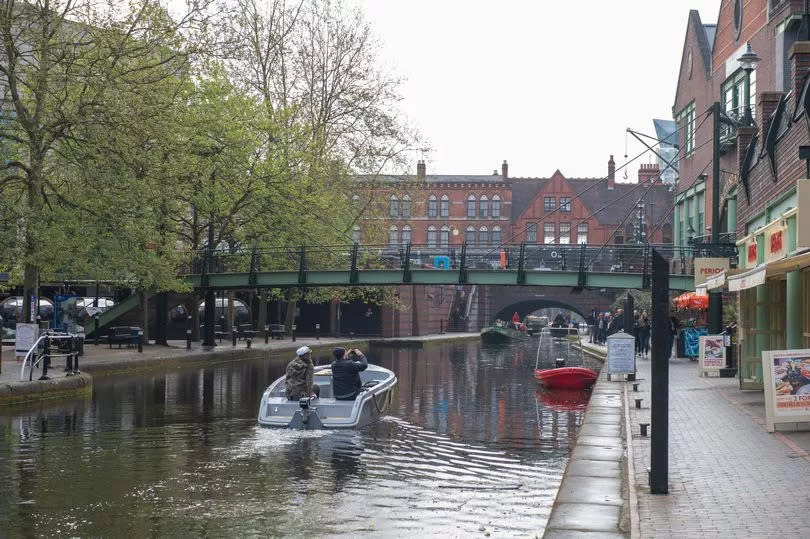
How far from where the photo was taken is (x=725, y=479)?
1162cm

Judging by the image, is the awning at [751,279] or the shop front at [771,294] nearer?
the awning at [751,279]

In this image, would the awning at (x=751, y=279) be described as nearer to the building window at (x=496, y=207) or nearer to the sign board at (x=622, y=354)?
the sign board at (x=622, y=354)

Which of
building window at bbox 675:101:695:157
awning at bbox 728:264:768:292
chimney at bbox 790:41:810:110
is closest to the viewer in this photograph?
awning at bbox 728:264:768:292

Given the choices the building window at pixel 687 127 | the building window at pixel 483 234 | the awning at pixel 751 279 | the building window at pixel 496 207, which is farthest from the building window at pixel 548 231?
the awning at pixel 751 279

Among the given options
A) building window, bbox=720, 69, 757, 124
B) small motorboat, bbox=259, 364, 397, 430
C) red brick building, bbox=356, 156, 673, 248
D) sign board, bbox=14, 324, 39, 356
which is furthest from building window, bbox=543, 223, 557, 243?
small motorboat, bbox=259, 364, 397, 430

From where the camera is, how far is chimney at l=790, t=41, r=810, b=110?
19.0 metres

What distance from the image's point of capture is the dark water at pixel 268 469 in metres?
11.5

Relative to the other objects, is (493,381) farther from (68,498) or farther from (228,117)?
(68,498)

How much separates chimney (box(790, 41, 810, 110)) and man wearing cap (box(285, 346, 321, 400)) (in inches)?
391

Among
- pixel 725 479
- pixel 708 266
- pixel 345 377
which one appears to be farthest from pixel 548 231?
pixel 725 479

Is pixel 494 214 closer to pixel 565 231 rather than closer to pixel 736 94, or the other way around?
pixel 565 231

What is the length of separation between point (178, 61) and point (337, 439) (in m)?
17.5

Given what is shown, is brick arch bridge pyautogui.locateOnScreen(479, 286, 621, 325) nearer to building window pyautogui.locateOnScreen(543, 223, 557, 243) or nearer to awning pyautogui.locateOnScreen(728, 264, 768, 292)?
building window pyautogui.locateOnScreen(543, 223, 557, 243)

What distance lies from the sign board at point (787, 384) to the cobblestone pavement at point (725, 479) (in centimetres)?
33
